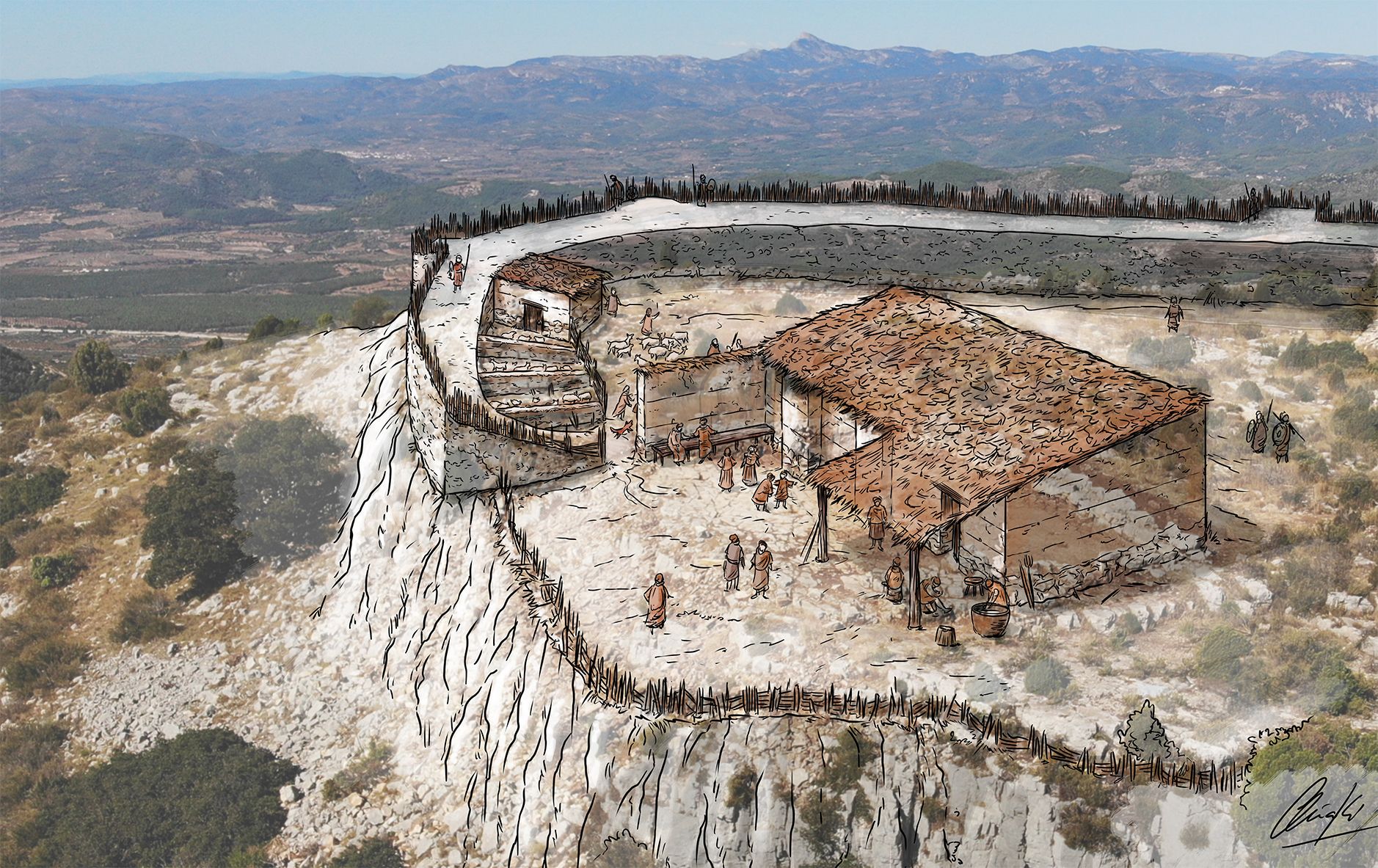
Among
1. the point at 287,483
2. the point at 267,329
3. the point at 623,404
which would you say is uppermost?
the point at 623,404

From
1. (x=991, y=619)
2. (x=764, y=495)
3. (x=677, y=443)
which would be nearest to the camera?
(x=991, y=619)

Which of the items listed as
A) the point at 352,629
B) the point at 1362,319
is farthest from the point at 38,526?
the point at 1362,319

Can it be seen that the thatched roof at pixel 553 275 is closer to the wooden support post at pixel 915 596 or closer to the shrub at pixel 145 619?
the shrub at pixel 145 619

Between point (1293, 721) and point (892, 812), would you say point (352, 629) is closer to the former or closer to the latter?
point (892, 812)

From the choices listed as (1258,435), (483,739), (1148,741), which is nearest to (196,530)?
(483,739)

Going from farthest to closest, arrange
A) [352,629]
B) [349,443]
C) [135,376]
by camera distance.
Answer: [135,376] < [349,443] < [352,629]

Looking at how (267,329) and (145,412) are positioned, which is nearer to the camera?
(145,412)
